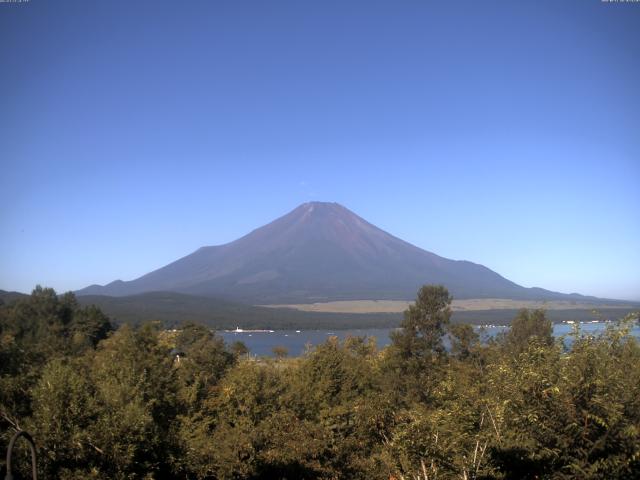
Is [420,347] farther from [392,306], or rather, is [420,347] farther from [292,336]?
[392,306]

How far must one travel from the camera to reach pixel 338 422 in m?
14.3

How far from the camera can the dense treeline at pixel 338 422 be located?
23.6 feet

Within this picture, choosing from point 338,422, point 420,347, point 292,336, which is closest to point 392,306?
point 292,336

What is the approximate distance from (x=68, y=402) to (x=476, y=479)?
7.69 metres

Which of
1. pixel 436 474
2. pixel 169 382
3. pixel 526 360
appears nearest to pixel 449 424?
pixel 436 474

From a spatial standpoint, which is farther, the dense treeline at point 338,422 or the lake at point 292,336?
the lake at point 292,336

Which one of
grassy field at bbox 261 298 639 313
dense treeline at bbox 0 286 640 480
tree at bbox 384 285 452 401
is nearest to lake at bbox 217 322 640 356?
grassy field at bbox 261 298 639 313

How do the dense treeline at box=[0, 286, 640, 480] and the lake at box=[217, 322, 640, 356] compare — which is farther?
the lake at box=[217, 322, 640, 356]

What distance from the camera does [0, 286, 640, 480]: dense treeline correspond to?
284 inches

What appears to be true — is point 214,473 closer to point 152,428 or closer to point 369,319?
point 152,428

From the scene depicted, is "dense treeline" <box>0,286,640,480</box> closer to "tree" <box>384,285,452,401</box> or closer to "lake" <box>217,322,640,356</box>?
"tree" <box>384,285,452,401</box>

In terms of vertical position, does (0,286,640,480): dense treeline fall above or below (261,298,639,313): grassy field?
above

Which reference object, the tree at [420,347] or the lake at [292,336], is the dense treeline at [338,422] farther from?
the lake at [292,336]

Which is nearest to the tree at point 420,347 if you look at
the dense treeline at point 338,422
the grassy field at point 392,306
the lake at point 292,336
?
the dense treeline at point 338,422
